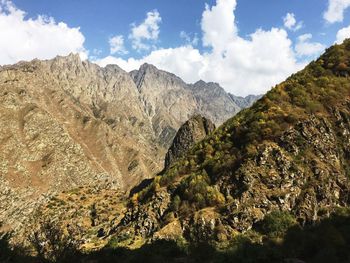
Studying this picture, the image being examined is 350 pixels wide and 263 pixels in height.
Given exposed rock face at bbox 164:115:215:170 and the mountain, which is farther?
exposed rock face at bbox 164:115:215:170

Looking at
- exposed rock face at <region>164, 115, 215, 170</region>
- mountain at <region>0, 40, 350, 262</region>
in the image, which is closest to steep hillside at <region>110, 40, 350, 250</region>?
mountain at <region>0, 40, 350, 262</region>

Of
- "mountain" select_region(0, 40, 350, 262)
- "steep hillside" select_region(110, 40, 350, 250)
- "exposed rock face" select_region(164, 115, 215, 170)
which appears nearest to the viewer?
"mountain" select_region(0, 40, 350, 262)

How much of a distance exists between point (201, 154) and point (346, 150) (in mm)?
21676

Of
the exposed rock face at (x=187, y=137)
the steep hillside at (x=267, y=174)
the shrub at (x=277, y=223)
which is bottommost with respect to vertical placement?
the shrub at (x=277, y=223)

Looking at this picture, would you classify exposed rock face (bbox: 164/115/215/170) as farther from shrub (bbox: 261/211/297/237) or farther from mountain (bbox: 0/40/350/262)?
shrub (bbox: 261/211/297/237)

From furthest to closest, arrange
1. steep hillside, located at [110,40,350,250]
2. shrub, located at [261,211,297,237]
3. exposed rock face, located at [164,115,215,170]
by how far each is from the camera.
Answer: exposed rock face, located at [164,115,215,170]
steep hillside, located at [110,40,350,250]
shrub, located at [261,211,297,237]

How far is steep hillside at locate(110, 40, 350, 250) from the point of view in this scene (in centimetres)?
4469

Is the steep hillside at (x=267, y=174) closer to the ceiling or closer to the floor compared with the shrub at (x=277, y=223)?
closer to the ceiling

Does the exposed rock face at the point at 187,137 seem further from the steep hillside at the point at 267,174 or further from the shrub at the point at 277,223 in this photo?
the shrub at the point at 277,223

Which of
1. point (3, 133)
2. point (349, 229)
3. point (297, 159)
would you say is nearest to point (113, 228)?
point (297, 159)

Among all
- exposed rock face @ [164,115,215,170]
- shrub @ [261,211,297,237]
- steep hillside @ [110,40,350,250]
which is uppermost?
exposed rock face @ [164,115,215,170]

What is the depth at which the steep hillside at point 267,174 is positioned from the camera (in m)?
44.7

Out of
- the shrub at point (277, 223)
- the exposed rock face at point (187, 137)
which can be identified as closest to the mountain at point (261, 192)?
the shrub at point (277, 223)

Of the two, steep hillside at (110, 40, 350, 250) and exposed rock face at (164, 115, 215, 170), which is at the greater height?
exposed rock face at (164, 115, 215, 170)
